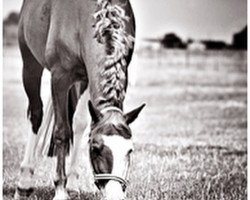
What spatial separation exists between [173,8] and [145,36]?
0.19m

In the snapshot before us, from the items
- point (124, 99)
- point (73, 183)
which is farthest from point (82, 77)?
point (73, 183)

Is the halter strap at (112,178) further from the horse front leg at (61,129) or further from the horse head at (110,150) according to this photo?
the horse front leg at (61,129)

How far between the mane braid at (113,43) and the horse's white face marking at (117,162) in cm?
13

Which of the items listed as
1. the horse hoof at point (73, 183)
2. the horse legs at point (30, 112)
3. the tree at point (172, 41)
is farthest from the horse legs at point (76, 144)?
the tree at point (172, 41)

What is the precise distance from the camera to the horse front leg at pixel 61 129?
6.70ft

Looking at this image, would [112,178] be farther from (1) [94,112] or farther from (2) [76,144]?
(2) [76,144]

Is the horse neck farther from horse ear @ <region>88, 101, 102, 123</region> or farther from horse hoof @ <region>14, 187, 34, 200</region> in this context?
horse hoof @ <region>14, 187, 34, 200</region>

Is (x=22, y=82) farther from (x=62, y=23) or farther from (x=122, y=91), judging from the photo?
(x=122, y=91)

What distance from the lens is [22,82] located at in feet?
7.73

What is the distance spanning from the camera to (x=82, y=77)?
2.02 meters

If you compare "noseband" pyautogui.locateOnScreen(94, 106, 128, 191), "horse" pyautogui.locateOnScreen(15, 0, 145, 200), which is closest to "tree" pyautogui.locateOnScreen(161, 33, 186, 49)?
"horse" pyautogui.locateOnScreen(15, 0, 145, 200)

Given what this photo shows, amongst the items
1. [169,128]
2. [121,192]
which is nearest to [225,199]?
[169,128]

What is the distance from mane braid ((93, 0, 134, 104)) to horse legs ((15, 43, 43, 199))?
1.38ft

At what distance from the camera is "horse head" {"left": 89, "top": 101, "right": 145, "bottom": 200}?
71.8 inches
